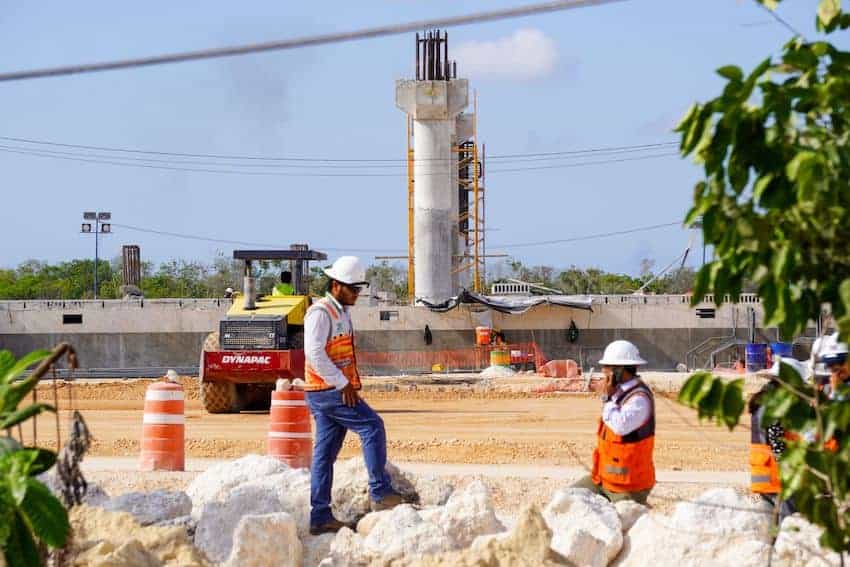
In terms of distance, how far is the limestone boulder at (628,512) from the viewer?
357 inches

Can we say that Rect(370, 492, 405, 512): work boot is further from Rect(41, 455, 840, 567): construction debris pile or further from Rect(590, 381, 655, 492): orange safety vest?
Rect(590, 381, 655, 492): orange safety vest

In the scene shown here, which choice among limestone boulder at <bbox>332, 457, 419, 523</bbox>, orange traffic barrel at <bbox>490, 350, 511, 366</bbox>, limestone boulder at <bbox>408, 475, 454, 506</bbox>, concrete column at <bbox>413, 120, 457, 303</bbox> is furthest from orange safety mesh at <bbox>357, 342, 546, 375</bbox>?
limestone boulder at <bbox>332, 457, 419, 523</bbox>

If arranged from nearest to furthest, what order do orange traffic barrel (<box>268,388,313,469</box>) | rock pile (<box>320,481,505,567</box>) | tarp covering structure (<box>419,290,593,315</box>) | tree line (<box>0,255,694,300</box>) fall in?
rock pile (<box>320,481,505,567</box>) → orange traffic barrel (<box>268,388,313,469</box>) → tarp covering structure (<box>419,290,593,315</box>) → tree line (<box>0,255,694,300</box>)

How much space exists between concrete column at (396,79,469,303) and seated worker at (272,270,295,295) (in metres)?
25.8

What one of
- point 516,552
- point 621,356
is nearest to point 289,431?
point 621,356

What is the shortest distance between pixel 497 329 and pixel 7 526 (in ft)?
130

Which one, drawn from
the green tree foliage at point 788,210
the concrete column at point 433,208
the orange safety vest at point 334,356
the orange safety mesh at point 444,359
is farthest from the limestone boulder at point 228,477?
the concrete column at point 433,208

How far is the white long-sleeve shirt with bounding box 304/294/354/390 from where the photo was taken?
9188mm

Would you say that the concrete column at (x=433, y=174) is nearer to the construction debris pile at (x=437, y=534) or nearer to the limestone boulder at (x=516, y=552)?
the construction debris pile at (x=437, y=534)

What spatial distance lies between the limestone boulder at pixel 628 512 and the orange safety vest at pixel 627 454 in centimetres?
21

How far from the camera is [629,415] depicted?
357 inches

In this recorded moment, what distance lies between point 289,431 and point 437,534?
4185 mm

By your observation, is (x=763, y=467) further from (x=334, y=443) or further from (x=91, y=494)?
(x=91, y=494)

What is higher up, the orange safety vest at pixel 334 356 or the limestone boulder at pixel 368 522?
the orange safety vest at pixel 334 356
